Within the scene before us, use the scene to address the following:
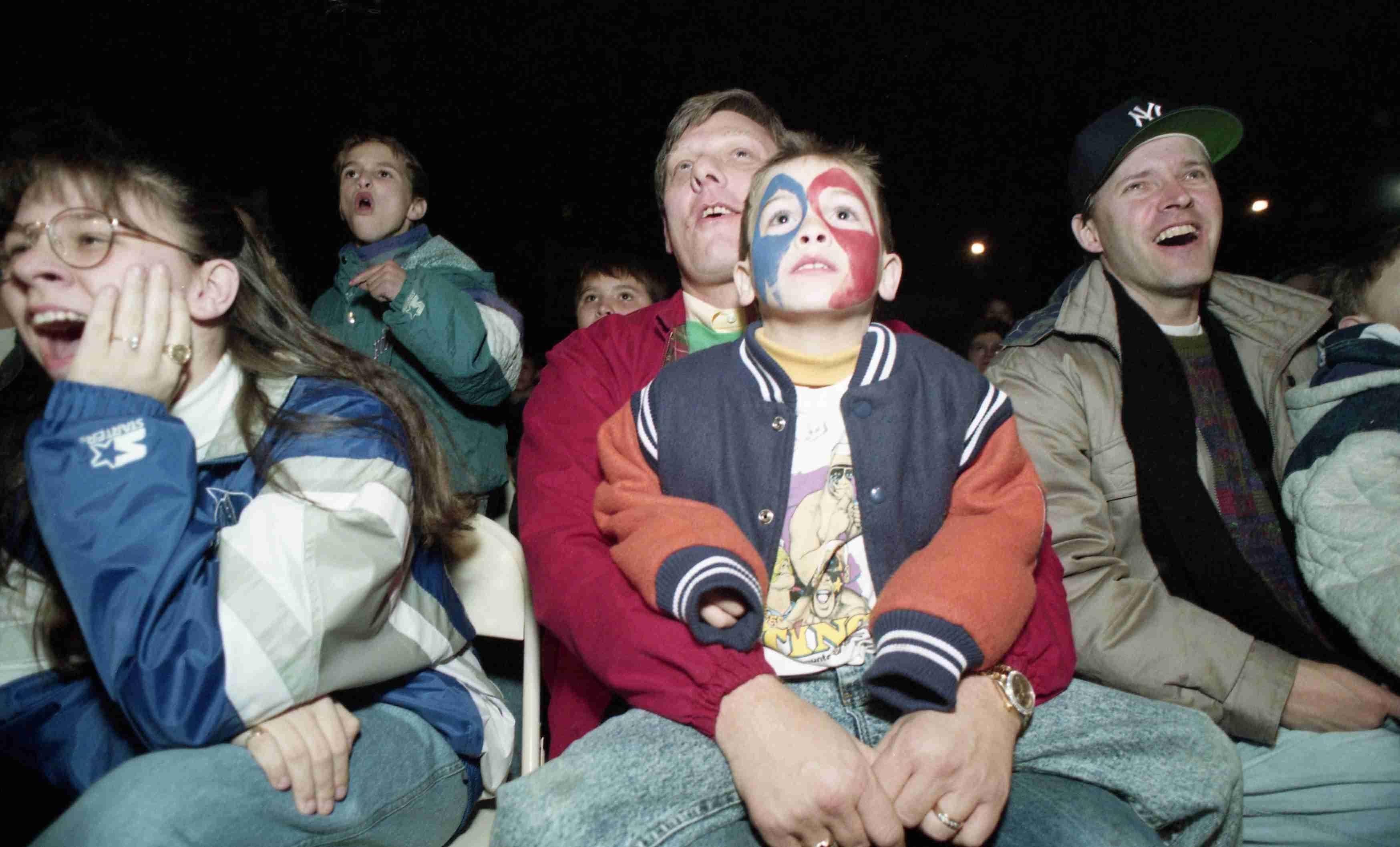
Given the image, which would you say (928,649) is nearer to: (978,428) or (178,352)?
(978,428)

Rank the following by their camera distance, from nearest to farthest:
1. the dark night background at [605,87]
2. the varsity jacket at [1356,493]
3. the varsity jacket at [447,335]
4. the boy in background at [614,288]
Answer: the varsity jacket at [1356,493], the varsity jacket at [447,335], the boy in background at [614,288], the dark night background at [605,87]

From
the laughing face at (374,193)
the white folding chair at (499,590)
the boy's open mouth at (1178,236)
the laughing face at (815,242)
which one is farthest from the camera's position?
the laughing face at (374,193)

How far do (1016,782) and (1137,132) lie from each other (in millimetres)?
1561

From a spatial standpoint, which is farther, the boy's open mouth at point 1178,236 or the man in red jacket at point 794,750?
the boy's open mouth at point 1178,236

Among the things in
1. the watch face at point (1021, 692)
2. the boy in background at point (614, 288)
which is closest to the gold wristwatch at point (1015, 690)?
the watch face at point (1021, 692)

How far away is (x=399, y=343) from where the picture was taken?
2.39m

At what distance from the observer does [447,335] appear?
2.17m

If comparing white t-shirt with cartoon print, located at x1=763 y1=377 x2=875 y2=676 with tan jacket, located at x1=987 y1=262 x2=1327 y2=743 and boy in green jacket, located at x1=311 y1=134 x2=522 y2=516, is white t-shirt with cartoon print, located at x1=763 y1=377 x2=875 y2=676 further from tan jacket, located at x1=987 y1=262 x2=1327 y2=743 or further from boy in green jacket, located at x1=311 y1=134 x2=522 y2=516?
boy in green jacket, located at x1=311 y1=134 x2=522 y2=516

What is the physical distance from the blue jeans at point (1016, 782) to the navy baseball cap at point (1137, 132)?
4.39 feet

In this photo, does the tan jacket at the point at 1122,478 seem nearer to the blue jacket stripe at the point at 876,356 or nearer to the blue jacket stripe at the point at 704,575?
the blue jacket stripe at the point at 876,356

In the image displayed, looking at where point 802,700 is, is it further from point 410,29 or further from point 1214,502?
point 410,29

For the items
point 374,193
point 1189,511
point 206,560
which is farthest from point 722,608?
point 374,193

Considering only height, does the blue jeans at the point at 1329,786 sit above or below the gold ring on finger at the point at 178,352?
below

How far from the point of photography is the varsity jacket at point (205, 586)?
0.89 m
